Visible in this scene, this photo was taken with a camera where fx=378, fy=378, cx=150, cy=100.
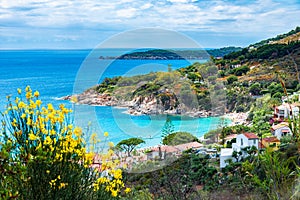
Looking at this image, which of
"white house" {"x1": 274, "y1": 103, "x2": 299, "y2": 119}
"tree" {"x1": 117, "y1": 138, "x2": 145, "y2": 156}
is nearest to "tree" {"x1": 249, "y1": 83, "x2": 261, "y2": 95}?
"white house" {"x1": 274, "y1": 103, "x2": 299, "y2": 119}

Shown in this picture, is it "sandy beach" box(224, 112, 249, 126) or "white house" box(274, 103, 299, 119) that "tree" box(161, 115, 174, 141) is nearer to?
"white house" box(274, 103, 299, 119)

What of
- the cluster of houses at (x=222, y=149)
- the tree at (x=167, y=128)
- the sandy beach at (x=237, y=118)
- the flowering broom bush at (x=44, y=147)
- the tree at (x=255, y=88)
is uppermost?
the flowering broom bush at (x=44, y=147)

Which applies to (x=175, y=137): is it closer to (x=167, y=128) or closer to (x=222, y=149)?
(x=167, y=128)

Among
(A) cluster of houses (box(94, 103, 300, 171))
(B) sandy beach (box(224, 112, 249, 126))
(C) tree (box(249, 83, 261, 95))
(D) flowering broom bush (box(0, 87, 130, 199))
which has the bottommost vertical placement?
(B) sandy beach (box(224, 112, 249, 126))

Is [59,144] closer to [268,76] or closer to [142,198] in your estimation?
[142,198]

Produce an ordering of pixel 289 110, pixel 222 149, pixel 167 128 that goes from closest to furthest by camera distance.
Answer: pixel 289 110, pixel 167 128, pixel 222 149

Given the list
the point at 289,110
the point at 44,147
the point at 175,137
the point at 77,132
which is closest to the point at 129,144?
the point at 175,137

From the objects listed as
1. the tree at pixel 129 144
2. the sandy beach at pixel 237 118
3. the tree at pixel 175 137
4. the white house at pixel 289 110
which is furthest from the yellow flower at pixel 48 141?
the sandy beach at pixel 237 118

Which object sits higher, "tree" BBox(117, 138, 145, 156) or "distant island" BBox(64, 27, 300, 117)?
"distant island" BBox(64, 27, 300, 117)

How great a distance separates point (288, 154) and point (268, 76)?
70.5 feet

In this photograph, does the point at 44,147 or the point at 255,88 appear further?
the point at 255,88

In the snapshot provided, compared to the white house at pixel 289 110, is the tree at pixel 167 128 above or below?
below

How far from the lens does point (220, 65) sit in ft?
91.5

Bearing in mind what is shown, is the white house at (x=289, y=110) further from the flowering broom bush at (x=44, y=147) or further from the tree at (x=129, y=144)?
the tree at (x=129, y=144)
